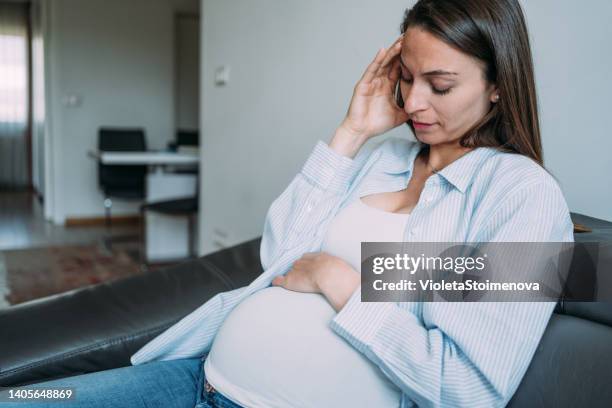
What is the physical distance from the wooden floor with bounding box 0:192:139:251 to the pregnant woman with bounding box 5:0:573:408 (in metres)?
3.58

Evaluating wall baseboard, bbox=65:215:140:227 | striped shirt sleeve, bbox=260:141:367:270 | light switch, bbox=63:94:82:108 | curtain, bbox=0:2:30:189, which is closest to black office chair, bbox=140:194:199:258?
wall baseboard, bbox=65:215:140:227

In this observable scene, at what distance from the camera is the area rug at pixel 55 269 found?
298cm

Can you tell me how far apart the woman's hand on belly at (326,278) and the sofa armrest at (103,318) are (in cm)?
52

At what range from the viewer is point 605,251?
77 centimetres

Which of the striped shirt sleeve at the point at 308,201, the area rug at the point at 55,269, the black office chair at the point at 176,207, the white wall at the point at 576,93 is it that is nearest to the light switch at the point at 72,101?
the area rug at the point at 55,269

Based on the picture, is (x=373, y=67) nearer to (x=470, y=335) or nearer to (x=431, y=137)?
(x=431, y=137)

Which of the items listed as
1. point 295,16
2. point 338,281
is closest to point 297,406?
point 338,281

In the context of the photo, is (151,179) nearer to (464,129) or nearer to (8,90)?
(464,129)

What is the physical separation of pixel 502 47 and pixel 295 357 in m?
0.60

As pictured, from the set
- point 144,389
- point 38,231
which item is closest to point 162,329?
point 144,389

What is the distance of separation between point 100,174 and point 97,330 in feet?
10.9

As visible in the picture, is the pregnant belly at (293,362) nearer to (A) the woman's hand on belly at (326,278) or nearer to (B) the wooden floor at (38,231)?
(A) the woman's hand on belly at (326,278)

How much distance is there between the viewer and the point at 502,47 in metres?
0.91

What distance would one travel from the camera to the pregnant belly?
2.81 ft
